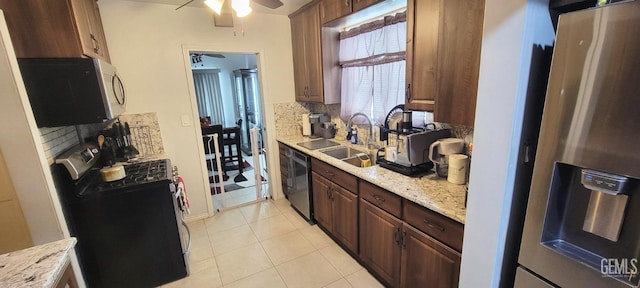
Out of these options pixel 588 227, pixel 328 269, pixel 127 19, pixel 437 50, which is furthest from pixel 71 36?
pixel 588 227

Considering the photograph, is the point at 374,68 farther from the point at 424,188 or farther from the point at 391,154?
the point at 424,188

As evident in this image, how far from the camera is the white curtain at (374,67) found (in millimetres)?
2230

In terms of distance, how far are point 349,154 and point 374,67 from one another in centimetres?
92

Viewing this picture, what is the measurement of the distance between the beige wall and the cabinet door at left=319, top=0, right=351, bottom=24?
29.8 inches

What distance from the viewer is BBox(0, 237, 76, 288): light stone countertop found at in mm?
887

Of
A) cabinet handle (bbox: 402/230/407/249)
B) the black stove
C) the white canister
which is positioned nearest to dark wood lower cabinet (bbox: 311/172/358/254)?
the white canister

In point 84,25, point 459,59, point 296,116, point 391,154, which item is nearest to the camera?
point 459,59

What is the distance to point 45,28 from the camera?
5.11 feet

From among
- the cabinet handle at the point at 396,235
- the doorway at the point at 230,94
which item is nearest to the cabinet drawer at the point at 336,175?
the cabinet handle at the point at 396,235

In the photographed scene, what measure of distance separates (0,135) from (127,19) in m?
1.57

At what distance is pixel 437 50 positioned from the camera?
1.54 meters

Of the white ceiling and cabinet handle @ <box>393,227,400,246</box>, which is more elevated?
the white ceiling

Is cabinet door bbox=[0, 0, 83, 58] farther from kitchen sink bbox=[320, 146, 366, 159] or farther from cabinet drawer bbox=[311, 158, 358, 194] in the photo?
kitchen sink bbox=[320, 146, 366, 159]

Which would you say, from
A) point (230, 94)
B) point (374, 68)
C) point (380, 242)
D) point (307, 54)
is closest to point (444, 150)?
point (380, 242)
